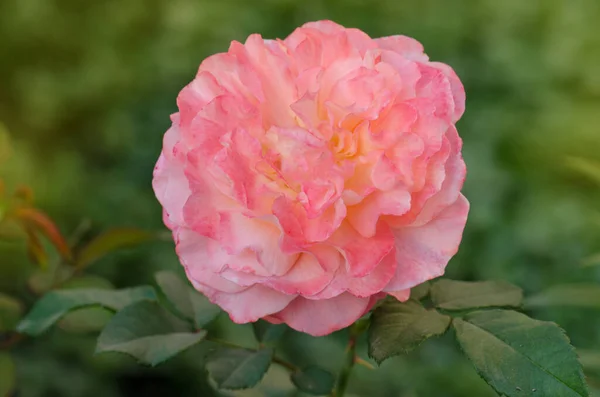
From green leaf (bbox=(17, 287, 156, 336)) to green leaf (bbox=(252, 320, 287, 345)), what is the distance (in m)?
0.08

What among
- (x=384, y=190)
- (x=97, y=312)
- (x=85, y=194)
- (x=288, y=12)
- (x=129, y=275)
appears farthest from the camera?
(x=288, y=12)

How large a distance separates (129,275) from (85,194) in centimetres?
21

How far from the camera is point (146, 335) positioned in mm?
406

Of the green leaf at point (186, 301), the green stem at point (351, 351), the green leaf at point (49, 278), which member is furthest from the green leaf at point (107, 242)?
the green stem at point (351, 351)

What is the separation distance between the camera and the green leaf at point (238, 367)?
0.38 m

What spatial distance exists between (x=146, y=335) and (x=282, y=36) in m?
1.00

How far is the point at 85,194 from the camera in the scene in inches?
47.1

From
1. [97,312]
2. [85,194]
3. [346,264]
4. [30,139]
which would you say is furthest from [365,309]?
[30,139]

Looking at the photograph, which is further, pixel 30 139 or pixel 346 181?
pixel 30 139

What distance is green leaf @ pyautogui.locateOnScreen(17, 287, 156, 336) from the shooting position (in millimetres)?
448

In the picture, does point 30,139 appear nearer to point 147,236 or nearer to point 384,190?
point 147,236

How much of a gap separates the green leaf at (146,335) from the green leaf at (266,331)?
2.1 inches

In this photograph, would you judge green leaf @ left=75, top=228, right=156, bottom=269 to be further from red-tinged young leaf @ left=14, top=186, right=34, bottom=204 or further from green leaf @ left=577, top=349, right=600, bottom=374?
green leaf @ left=577, top=349, right=600, bottom=374

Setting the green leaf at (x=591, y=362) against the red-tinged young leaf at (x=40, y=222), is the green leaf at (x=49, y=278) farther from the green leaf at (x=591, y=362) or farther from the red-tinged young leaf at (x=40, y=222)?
the green leaf at (x=591, y=362)
